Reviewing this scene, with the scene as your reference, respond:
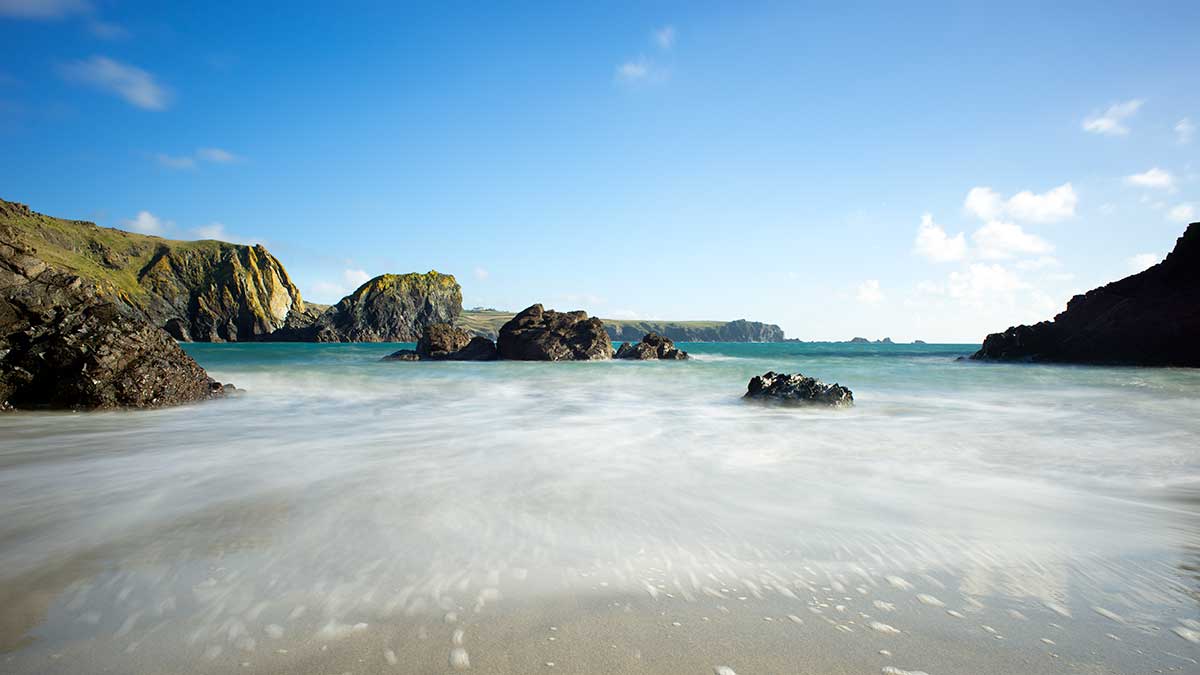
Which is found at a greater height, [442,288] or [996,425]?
[442,288]

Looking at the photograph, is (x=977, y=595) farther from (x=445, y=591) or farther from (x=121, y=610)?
(x=121, y=610)

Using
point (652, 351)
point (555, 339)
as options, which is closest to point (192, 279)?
point (555, 339)

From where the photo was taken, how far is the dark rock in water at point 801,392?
12.1 meters

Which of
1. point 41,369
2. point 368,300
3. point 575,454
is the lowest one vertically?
point 575,454

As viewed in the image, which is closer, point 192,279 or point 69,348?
point 69,348

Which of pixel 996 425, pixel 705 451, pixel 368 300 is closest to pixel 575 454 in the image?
pixel 705 451

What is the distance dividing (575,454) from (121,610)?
16.2 ft

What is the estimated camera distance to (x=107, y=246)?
320ft

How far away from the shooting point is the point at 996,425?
1014cm

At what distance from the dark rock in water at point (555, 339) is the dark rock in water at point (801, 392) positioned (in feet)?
89.3

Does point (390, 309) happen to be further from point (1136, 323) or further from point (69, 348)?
point (1136, 323)

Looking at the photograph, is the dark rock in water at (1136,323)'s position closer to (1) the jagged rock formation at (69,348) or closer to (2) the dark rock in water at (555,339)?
(2) the dark rock in water at (555,339)

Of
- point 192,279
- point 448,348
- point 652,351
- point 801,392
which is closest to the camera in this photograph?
point 801,392

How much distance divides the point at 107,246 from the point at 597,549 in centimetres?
13263
